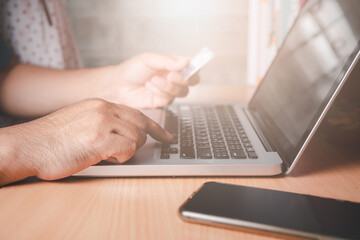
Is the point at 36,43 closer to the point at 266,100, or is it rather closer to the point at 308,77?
the point at 266,100

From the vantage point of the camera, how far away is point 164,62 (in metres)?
0.80

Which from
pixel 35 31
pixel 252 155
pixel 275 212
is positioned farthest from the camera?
pixel 35 31

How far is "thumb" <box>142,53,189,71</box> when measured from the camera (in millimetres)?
768

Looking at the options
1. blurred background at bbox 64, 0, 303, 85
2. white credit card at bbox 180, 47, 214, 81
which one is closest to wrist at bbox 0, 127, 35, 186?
white credit card at bbox 180, 47, 214, 81

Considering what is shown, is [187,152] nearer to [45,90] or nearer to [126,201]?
[126,201]

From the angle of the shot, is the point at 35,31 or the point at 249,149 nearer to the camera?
the point at 249,149

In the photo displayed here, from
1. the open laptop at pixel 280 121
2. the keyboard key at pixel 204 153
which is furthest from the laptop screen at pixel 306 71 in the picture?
the keyboard key at pixel 204 153

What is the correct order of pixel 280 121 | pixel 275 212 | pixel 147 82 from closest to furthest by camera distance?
pixel 275 212 < pixel 280 121 < pixel 147 82

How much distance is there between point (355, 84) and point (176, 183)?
370 millimetres

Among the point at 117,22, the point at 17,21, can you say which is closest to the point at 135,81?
the point at 17,21

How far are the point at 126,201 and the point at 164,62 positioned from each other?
48 centimetres

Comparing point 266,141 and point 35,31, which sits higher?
point 35,31

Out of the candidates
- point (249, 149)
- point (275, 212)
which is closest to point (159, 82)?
point (249, 149)

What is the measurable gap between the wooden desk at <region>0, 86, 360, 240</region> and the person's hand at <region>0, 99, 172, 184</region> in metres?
0.02
